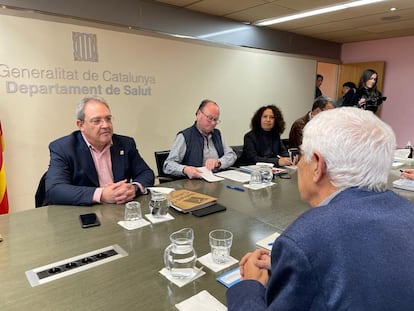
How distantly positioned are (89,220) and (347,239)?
1.20 m

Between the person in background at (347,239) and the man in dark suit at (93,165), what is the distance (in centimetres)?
113

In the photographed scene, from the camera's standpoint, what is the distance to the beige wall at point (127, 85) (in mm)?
3041

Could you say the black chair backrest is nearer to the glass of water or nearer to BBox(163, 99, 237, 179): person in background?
BBox(163, 99, 237, 179): person in background

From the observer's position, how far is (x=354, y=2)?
3.72 m

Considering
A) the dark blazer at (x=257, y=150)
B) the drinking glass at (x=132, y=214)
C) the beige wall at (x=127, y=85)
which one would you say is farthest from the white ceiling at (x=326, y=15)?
the drinking glass at (x=132, y=214)

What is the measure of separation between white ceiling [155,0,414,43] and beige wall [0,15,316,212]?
1.67 ft

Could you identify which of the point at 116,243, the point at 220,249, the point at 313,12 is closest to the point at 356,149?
the point at 220,249

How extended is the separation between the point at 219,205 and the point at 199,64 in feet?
10.2

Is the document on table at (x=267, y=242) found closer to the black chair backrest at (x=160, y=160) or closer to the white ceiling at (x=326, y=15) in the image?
the black chair backrest at (x=160, y=160)

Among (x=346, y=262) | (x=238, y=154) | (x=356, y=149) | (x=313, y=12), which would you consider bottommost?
(x=238, y=154)

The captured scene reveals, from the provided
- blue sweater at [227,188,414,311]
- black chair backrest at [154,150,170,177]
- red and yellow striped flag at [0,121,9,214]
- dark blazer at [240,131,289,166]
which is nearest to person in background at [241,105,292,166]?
dark blazer at [240,131,289,166]

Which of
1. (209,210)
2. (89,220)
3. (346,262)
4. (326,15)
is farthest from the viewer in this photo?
(326,15)

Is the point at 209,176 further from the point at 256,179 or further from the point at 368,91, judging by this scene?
the point at 368,91

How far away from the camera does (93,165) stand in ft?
6.50
